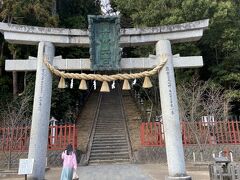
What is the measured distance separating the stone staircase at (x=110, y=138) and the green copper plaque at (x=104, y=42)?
759cm

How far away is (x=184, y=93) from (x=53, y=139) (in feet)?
25.3

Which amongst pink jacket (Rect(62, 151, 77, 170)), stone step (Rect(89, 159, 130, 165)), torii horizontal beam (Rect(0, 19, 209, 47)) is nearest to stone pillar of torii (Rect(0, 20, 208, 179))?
torii horizontal beam (Rect(0, 19, 209, 47))

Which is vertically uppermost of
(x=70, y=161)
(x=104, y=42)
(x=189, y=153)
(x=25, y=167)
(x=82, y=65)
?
(x=104, y=42)

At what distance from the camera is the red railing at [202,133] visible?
15297 mm

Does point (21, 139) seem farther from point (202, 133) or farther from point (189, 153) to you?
point (202, 133)

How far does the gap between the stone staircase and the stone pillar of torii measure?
692 centimetres

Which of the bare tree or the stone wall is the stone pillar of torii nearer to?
the bare tree

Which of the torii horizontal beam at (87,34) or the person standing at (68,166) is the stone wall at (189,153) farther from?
the person standing at (68,166)

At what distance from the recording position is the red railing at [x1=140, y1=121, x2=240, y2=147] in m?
15.3

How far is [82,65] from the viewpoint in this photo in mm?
9477

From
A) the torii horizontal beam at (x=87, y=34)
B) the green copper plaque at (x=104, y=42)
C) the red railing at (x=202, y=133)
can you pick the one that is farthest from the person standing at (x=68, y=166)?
the red railing at (x=202, y=133)

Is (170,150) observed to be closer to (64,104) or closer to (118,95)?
(64,104)

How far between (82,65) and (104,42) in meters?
1.06

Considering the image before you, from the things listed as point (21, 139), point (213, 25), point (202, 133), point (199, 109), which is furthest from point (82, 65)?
point (213, 25)
